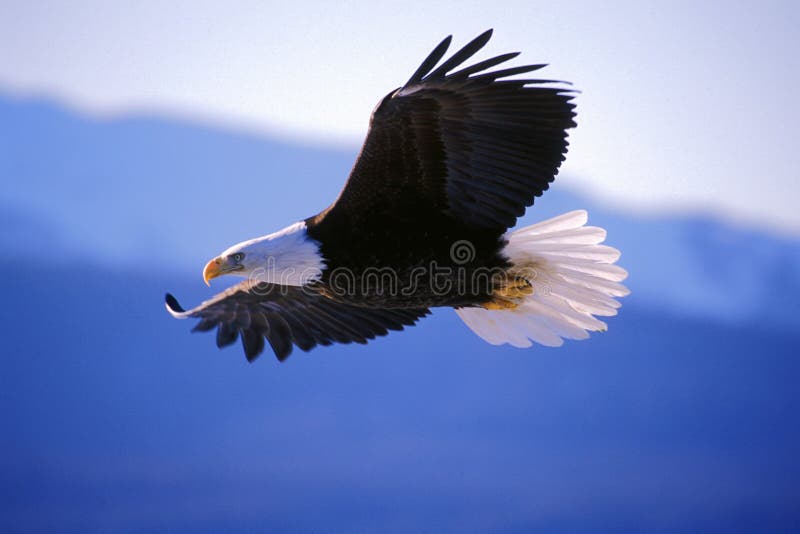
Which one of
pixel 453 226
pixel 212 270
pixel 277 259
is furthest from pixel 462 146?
pixel 212 270

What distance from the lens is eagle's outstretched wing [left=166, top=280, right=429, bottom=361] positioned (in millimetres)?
4012

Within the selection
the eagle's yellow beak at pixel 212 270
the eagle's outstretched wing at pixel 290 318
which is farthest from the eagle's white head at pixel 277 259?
the eagle's outstretched wing at pixel 290 318

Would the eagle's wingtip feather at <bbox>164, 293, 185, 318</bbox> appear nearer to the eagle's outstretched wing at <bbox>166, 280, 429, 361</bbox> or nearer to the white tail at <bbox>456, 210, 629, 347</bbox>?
the eagle's outstretched wing at <bbox>166, 280, 429, 361</bbox>

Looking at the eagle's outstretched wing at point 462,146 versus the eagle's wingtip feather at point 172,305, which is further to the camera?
the eagle's wingtip feather at point 172,305

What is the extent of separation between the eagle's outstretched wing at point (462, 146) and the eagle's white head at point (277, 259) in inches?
5.5

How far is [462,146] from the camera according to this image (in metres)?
3.20

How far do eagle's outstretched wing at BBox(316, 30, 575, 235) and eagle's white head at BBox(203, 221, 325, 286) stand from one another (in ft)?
0.46

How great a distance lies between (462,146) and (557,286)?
0.87m

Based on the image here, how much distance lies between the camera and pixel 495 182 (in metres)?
3.29

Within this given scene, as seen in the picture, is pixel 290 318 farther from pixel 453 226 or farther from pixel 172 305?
pixel 453 226

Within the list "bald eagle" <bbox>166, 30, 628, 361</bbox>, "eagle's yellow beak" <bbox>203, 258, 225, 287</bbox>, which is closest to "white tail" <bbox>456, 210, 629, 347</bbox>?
"bald eagle" <bbox>166, 30, 628, 361</bbox>

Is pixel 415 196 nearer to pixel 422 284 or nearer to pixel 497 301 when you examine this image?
pixel 422 284

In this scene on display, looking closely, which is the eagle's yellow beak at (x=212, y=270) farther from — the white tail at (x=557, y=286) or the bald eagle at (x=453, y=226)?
the white tail at (x=557, y=286)

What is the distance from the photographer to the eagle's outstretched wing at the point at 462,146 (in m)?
3.05
